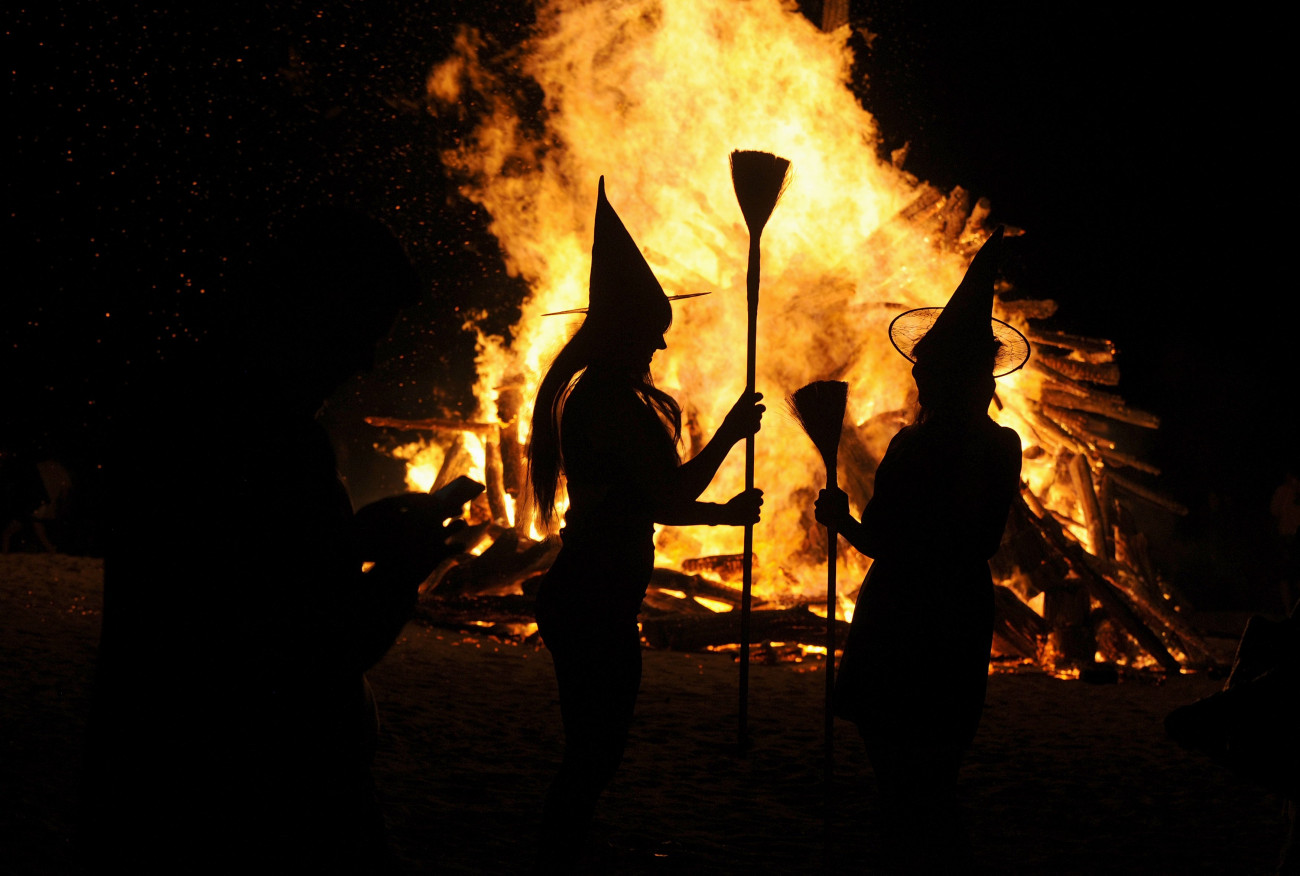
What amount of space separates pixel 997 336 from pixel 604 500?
1.85 meters

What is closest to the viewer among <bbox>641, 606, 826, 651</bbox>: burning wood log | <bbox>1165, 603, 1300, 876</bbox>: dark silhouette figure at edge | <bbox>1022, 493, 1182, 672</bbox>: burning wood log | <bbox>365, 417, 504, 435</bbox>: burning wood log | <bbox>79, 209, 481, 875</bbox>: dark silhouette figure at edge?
<bbox>79, 209, 481, 875</bbox>: dark silhouette figure at edge

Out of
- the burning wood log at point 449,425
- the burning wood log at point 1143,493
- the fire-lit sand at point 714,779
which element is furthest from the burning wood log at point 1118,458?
the burning wood log at point 449,425

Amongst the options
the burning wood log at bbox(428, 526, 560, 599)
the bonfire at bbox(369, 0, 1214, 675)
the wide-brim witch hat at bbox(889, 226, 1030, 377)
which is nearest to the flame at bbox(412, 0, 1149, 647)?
the bonfire at bbox(369, 0, 1214, 675)

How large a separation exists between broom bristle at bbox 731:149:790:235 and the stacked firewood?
4046mm

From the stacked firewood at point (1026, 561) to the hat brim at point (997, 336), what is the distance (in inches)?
181

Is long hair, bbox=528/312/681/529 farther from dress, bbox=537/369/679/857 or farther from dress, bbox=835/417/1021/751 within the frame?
dress, bbox=835/417/1021/751

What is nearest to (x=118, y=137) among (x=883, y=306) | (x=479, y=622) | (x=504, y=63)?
(x=504, y=63)

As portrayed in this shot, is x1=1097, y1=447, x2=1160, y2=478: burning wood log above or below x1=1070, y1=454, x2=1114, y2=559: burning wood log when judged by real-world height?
above

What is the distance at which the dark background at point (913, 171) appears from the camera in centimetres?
1389

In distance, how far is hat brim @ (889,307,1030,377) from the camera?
354 centimetres

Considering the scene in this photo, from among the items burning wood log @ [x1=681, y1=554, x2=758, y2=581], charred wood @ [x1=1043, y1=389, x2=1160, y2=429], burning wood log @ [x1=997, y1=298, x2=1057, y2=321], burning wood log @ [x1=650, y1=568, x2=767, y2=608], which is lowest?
burning wood log @ [x1=650, y1=568, x2=767, y2=608]

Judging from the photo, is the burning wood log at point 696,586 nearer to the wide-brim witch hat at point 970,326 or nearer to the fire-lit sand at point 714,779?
the fire-lit sand at point 714,779

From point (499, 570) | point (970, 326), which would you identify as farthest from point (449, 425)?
point (970, 326)

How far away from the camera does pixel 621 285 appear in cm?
321
